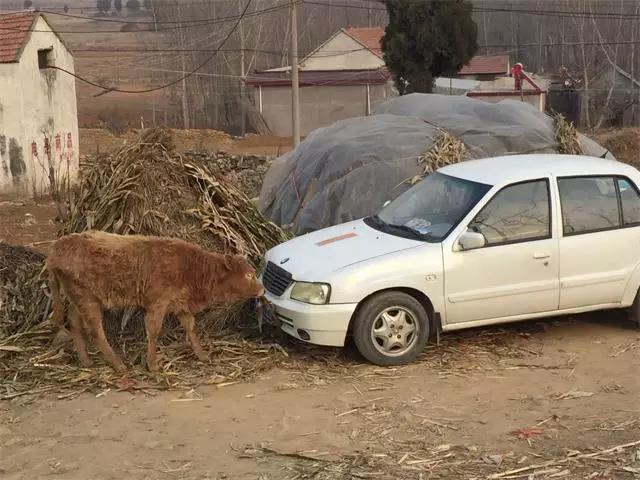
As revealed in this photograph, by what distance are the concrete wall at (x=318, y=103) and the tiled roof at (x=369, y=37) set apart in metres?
5.19

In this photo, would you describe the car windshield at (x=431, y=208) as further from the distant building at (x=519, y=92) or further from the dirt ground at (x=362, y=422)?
the distant building at (x=519, y=92)

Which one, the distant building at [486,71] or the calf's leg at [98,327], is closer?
the calf's leg at [98,327]

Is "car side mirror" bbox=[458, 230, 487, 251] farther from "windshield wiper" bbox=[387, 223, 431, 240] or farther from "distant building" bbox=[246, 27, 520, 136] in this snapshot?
"distant building" bbox=[246, 27, 520, 136]

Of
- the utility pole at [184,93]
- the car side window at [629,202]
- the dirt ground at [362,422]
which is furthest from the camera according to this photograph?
the utility pole at [184,93]

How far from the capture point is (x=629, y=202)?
788 centimetres

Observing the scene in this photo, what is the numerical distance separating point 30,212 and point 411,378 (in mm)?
16100

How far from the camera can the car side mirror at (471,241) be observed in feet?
23.4

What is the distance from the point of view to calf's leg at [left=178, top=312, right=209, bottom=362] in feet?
23.4

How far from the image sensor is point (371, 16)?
250ft

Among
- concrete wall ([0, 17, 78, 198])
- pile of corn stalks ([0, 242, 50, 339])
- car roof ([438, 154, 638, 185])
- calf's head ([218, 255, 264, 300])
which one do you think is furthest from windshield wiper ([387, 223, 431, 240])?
concrete wall ([0, 17, 78, 198])

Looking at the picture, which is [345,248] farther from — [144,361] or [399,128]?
[399,128]

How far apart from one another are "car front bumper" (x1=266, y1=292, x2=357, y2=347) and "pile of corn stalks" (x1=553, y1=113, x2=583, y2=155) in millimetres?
6279

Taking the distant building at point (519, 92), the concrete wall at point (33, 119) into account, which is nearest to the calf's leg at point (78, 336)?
the concrete wall at point (33, 119)

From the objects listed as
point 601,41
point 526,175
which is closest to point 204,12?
point 601,41
